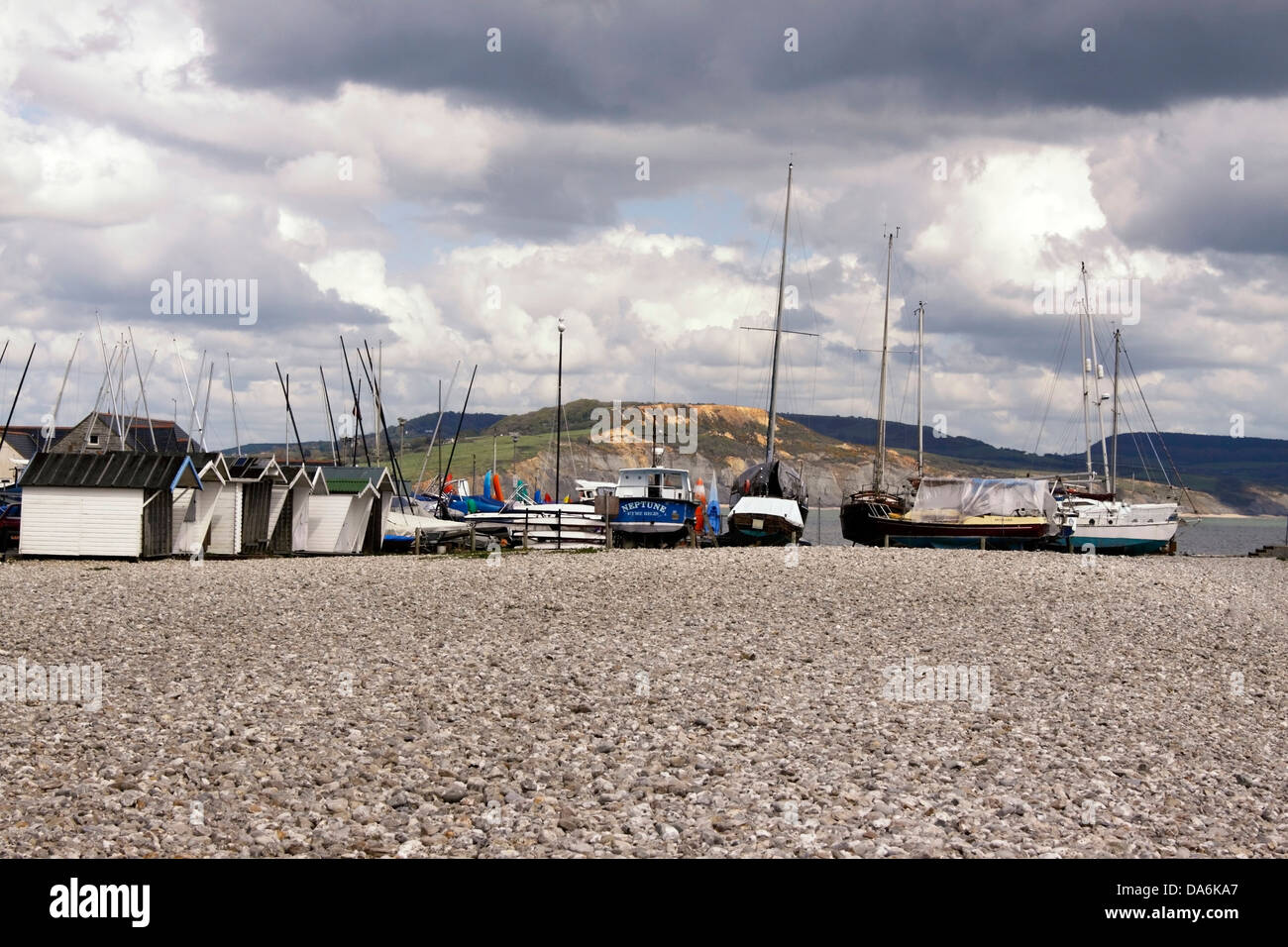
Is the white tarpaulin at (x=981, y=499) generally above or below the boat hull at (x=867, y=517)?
above

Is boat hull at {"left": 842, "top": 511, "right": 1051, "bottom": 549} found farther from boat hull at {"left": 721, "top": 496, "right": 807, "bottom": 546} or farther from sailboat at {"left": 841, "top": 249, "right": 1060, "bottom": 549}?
boat hull at {"left": 721, "top": 496, "right": 807, "bottom": 546}

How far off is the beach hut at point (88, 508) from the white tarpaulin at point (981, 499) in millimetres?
33547

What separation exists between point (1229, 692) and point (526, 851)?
44.1 ft

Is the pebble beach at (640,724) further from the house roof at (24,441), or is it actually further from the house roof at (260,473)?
the house roof at (24,441)

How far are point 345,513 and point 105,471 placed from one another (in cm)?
1010

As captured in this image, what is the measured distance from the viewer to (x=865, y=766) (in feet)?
45.9

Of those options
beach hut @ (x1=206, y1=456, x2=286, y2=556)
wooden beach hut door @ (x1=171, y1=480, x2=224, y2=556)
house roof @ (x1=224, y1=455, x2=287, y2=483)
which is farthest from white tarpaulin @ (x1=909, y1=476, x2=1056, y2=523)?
wooden beach hut door @ (x1=171, y1=480, x2=224, y2=556)

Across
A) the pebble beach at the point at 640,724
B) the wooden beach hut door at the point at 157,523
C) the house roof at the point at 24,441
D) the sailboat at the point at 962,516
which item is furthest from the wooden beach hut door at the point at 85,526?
the house roof at the point at 24,441

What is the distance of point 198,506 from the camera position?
41.6 m

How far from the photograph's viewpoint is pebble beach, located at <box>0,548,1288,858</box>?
11.8 m

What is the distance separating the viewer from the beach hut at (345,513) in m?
46.6
